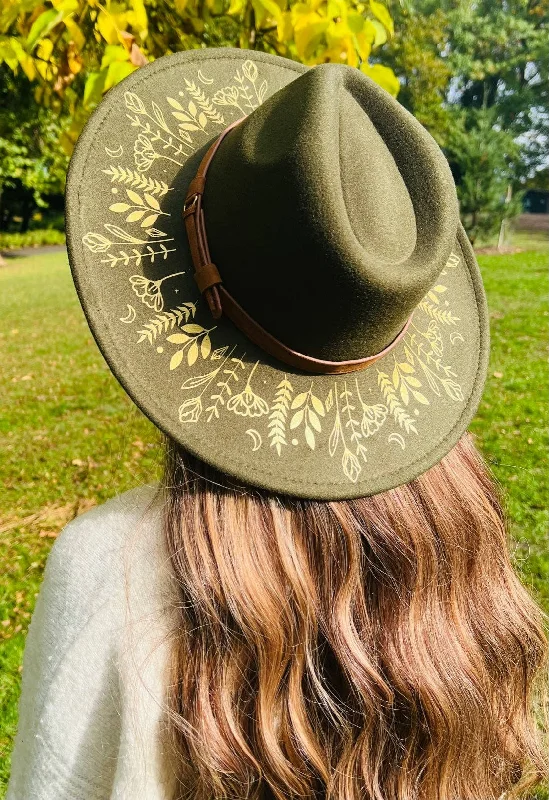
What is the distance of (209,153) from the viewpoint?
1.15m

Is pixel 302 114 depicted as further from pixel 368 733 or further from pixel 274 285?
pixel 368 733

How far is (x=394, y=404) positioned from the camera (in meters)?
1.17

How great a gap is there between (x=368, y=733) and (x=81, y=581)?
58 centimetres

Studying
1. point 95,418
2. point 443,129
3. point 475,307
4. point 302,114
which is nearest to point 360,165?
point 302,114

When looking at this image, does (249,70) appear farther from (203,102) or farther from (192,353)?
(192,353)

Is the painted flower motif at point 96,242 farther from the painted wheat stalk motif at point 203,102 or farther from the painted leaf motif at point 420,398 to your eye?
the painted leaf motif at point 420,398

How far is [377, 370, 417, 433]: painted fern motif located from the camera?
1153 mm

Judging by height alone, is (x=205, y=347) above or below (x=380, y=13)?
below

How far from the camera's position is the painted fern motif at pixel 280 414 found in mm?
1066

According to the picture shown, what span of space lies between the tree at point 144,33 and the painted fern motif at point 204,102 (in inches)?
15.7

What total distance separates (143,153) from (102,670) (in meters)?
0.93

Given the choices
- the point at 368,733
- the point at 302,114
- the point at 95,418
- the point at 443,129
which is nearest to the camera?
the point at 302,114

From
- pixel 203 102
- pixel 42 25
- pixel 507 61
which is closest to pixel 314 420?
pixel 203 102

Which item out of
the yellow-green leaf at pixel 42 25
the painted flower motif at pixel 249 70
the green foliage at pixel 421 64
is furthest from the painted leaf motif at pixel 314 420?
the green foliage at pixel 421 64
